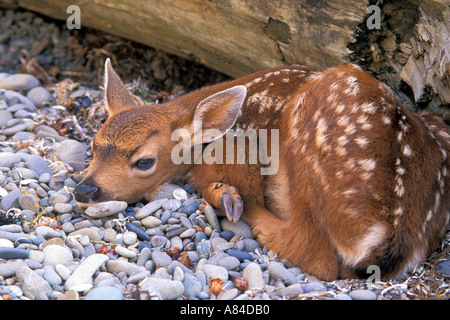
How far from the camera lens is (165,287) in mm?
2787

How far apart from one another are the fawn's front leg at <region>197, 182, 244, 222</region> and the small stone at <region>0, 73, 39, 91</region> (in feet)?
8.55

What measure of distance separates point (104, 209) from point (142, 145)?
515 millimetres

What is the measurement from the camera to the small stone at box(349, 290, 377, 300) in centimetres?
287

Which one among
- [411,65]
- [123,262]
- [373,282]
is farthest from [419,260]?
[123,262]

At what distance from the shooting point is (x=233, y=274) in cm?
305

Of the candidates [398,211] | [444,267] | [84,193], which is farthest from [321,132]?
[84,193]

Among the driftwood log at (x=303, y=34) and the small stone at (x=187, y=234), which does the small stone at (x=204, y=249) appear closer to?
the small stone at (x=187, y=234)

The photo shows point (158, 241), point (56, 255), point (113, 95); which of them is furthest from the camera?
point (113, 95)

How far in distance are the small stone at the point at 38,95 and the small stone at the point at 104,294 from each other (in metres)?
3.07

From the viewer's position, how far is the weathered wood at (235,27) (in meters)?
4.09

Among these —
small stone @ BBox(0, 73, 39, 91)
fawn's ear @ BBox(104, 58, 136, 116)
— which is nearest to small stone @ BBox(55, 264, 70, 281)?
fawn's ear @ BBox(104, 58, 136, 116)

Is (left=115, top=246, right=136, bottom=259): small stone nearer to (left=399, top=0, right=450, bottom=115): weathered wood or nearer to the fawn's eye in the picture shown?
the fawn's eye

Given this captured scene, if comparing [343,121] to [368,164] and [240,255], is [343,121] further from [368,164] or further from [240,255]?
[240,255]

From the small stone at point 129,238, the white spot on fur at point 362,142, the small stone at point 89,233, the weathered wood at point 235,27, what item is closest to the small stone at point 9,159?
the small stone at point 89,233
